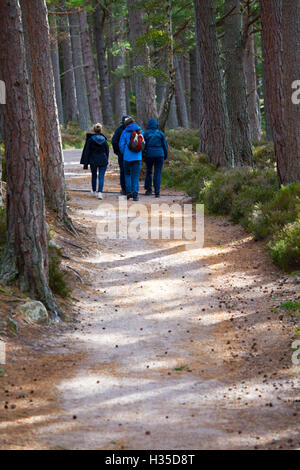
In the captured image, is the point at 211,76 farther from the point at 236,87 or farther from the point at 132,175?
the point at 132,175

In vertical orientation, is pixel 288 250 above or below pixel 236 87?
below

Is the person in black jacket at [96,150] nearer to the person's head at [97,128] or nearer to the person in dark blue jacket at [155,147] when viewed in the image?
the person's head at [97,128]

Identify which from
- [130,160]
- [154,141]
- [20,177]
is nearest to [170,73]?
[154,141]

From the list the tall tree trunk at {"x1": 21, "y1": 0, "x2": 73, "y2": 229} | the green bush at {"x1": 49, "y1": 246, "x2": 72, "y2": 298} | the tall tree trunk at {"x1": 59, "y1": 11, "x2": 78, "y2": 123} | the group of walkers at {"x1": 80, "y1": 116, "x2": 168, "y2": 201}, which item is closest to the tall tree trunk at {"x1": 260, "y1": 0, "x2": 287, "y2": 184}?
the group of walkers at {"x1": 80, "y1": 116, "x2": 168, "y2": 201}

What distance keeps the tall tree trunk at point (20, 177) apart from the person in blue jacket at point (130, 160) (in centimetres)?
825

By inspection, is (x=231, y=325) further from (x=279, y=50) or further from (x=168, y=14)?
(x=168, y=14)

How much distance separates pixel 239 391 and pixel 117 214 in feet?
29.2

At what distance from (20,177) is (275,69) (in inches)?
298

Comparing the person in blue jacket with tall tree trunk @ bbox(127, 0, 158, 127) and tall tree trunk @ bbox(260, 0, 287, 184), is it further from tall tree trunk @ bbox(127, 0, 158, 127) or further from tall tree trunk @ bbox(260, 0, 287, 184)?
tall tree trunk @ bbox(127, 0, 158, 127)

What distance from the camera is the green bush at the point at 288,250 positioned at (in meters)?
9.12

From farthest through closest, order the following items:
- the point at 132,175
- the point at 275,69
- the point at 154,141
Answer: the point at 154,141 < the point at 132,175 < the point at 275,69

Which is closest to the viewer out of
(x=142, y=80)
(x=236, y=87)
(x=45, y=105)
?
(x=45, y=105)

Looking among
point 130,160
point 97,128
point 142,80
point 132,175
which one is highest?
point 142,80

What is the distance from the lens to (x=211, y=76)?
58.5 feet
